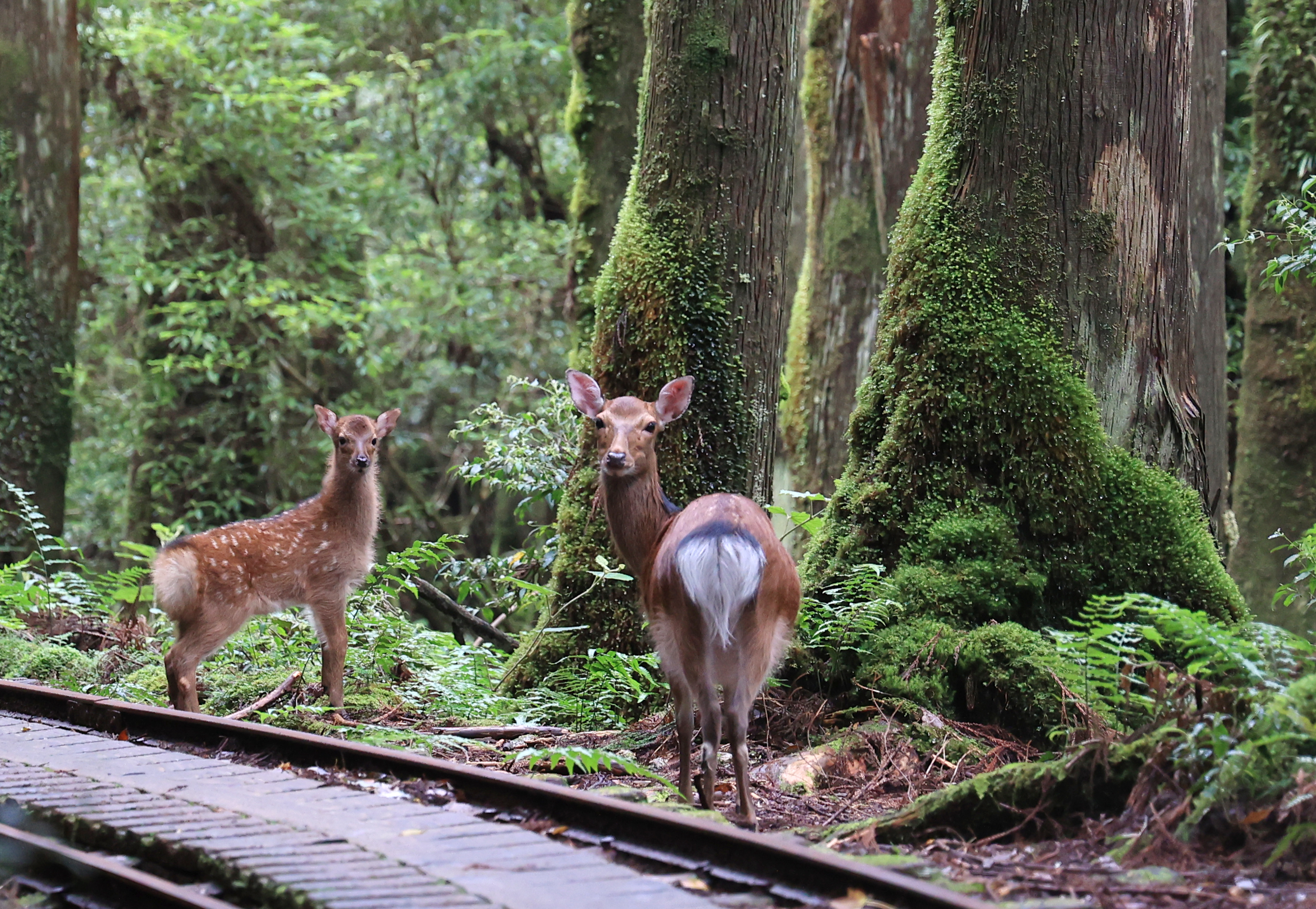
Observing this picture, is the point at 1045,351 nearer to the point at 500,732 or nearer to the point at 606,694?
the point at 606,694

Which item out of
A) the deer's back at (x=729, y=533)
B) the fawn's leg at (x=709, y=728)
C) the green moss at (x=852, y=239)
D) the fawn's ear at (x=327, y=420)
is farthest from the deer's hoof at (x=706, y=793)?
the green moss at (x=852, y=239)

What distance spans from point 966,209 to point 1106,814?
3.48m

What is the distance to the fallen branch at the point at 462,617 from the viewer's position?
8.89 m

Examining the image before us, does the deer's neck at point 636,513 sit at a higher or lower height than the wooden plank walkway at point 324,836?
higher

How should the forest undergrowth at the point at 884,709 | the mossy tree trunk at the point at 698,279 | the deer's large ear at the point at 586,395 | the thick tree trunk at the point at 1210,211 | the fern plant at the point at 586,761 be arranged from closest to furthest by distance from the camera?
1. the forest undergrowth at the point at 884,709
2. the fern plant at the point at 586,761
3. the deer's large ear at the point at 586,395
4. the mossy tree trunk at the point at 698,279
5. the thick tree trunk at the point at 1210,211

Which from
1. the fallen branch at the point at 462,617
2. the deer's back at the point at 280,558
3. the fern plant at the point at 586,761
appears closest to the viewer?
the fern plant at the point at 586,761

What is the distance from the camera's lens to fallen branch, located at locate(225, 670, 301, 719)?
270 inches

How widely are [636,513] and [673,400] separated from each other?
0.68 meters

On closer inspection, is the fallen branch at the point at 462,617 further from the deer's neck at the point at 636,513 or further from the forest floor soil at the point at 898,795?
the deer's neck at the point at 636,513

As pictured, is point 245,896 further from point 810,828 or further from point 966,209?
point 966,209

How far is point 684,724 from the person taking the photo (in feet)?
17.8

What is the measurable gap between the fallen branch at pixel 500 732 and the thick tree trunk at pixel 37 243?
27.9 ft

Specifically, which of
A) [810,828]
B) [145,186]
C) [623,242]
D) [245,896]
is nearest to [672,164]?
[623,242]

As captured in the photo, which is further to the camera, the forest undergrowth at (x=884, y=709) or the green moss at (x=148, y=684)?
the green moss at (x=148, y=684)
